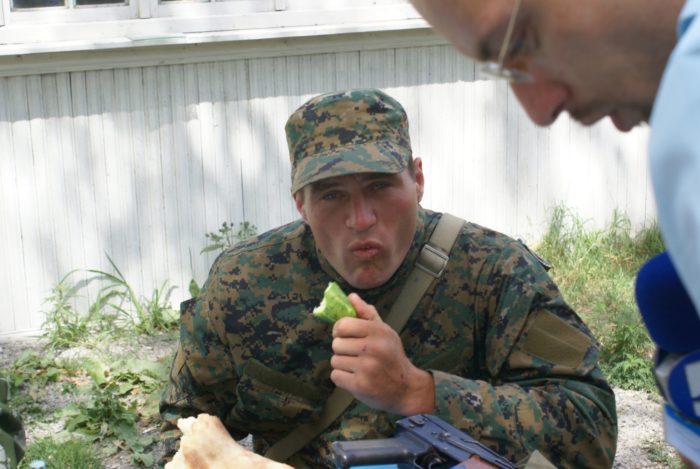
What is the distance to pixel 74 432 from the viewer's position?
15.9 feet

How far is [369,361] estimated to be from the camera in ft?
8.04

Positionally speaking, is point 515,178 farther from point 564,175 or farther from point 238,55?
point 238,55

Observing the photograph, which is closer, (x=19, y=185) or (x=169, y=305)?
(x=19, y=185)

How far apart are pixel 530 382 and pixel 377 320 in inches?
21.2

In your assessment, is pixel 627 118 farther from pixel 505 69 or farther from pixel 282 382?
pixel 282 382

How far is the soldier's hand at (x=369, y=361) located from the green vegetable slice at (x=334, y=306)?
3 centimetres

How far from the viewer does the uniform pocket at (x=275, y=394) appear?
9.86 feet

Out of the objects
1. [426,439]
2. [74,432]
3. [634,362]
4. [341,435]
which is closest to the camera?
[426,439]

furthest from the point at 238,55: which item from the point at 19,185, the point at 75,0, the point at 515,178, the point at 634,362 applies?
the point at 634,362

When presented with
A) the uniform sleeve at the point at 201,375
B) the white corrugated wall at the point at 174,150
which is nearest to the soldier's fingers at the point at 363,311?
the uniform sleeve at the point at 201,375

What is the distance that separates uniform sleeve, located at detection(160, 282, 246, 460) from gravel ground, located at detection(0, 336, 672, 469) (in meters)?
1.70

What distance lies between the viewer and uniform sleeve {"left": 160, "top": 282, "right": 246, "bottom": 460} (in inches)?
121

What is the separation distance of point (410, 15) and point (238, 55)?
42.4 inches

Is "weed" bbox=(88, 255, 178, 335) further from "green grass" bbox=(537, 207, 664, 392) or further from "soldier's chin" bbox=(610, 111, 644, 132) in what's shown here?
"soldier's chin" bbox=(610, 111, 644, 132)
